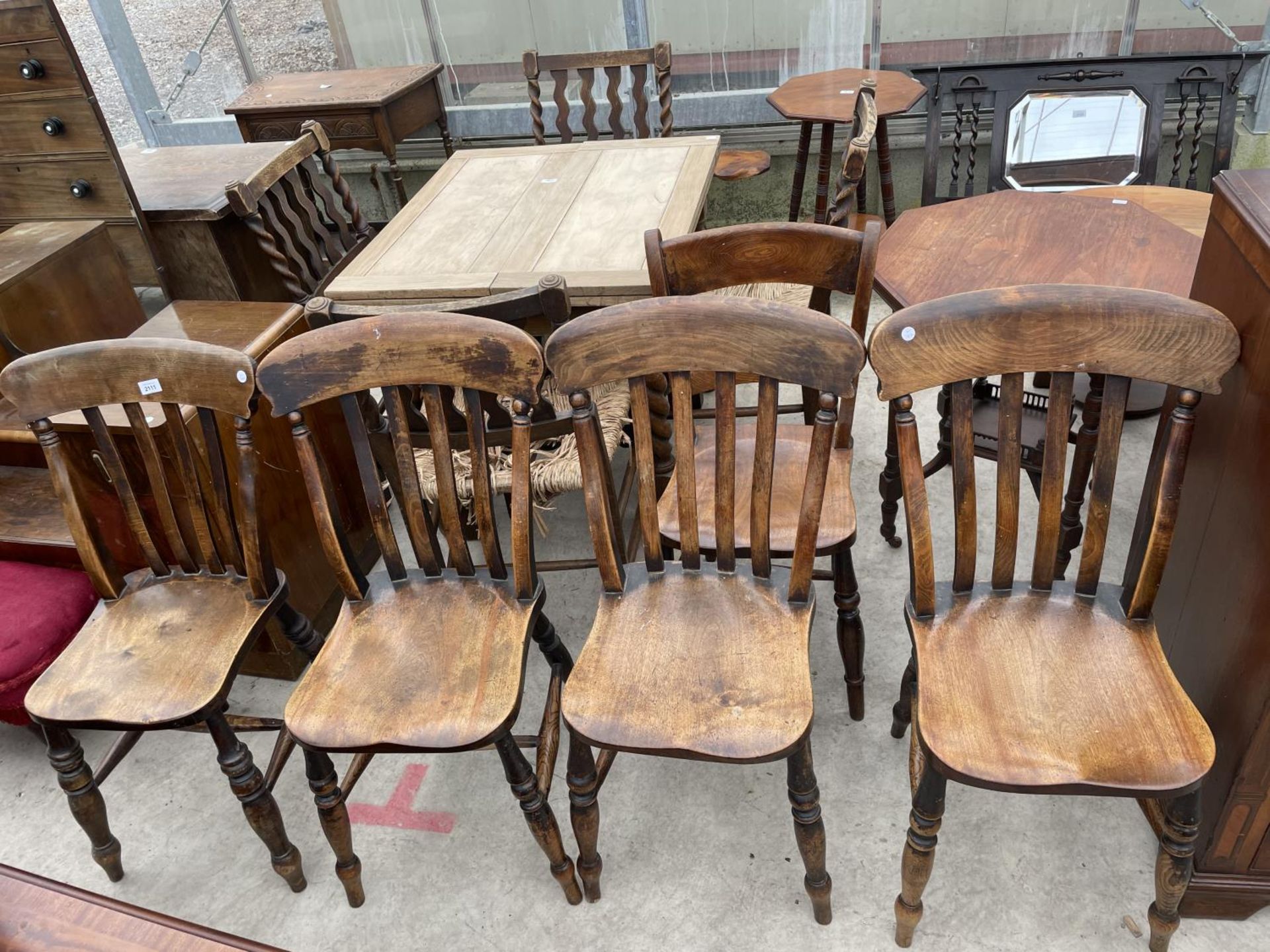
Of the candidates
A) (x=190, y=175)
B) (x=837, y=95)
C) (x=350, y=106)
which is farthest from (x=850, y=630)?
(x=350, y=106)

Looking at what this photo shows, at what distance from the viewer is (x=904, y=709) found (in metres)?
1.94

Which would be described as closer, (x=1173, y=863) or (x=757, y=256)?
(x=1173, y=863)

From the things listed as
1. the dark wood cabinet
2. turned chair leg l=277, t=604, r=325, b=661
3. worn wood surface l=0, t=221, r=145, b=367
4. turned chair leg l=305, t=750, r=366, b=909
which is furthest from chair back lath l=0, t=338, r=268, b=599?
the dark wood cabinet

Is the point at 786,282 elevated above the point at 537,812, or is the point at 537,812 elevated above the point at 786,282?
the point at 786,282

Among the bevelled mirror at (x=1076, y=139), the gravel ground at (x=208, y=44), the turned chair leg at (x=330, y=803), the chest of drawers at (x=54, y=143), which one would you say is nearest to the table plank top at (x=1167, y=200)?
the bevelled mirror at (x=1076, y=139)

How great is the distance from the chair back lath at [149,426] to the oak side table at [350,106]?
2394mm

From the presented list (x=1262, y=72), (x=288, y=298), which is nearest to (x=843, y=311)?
(x=1262, y=72)

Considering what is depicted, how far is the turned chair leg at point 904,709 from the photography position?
1.74m

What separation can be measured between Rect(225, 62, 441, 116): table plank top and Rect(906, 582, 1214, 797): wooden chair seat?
328cm

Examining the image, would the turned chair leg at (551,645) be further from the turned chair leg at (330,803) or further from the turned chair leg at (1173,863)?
the turned chair leg at (1173,863)

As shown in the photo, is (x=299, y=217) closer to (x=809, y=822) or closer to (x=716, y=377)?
(x=716, y=377)

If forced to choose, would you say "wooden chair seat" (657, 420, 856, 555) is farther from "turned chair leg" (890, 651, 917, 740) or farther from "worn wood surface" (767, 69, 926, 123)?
"worn wood surface" (767, 69, 926, 123)

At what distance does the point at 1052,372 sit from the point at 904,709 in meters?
0.86

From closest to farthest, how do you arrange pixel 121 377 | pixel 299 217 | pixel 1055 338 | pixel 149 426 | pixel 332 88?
pixel 1055 338, pixel 121 377, pixel 149 426, pixel 299 217, pixel 332 88
